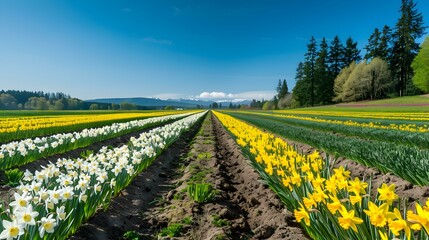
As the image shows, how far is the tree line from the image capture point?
58125 millimetres

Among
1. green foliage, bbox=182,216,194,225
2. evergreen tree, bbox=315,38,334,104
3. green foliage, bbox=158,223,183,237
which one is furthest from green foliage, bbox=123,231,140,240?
evergreen tree, bbox=315,38,334,104

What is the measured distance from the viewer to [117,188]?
15.6 feet

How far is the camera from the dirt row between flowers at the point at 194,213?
3646 mm

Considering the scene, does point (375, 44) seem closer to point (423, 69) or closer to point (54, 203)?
point (423, 69)

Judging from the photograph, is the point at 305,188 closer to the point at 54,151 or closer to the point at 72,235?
the point at 72,235

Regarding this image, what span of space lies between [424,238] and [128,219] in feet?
12.5

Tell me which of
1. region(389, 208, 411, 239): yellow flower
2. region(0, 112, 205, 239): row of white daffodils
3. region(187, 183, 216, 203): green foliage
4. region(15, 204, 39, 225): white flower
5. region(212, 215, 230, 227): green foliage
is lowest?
region(212, 215, 230, 227): green foliage

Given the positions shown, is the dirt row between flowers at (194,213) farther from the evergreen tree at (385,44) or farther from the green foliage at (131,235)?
the evergreen tree at (385,44)

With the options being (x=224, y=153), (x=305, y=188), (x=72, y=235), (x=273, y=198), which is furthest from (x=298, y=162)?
(x=224, y=153)

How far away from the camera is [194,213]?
4301 millimetres

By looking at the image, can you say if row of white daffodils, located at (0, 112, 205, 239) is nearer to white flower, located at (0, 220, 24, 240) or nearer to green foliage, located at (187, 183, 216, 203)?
white flower, located at (0, 220, 24, 240)

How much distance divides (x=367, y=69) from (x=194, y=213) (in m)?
63.3

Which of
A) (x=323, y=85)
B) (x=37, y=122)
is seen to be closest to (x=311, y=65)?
(x=323, y=85)

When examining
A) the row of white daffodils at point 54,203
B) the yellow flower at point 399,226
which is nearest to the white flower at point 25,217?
the row of white daffodils at point 54,203
